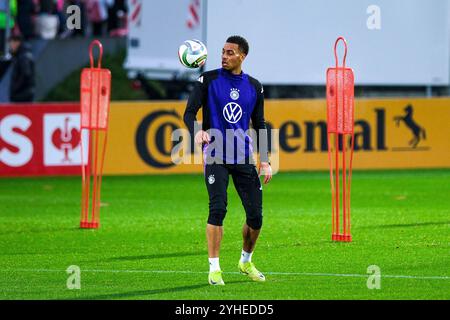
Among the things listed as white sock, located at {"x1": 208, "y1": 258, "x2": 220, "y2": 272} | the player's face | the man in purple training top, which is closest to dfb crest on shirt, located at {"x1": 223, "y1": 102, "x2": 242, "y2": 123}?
the man in purple training top

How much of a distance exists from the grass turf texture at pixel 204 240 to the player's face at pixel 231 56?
6.85 ft

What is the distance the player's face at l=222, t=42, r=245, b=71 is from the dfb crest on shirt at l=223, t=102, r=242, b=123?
1.16 feet

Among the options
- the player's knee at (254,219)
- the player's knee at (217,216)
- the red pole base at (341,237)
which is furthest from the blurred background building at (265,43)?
the player's knee at (217,216)

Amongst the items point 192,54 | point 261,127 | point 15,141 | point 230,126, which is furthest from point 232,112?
point 15,141

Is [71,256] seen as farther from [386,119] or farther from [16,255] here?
[386,119]

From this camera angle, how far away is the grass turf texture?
12.5 metres

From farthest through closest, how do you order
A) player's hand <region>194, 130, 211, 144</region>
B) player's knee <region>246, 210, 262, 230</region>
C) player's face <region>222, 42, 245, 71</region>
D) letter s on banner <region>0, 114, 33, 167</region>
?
letter s on banner <region>0, 114, 33, 167</region>, player's knee <region>246, 210, 262, 230</region>, player's face <region>222, 42, 245, 71</region>, player's hand <region>194, 130, 211, 144</region>

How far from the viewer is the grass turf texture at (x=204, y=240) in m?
12.5

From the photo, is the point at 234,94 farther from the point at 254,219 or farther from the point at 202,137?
the point at 254,219

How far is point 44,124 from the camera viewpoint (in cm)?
2653

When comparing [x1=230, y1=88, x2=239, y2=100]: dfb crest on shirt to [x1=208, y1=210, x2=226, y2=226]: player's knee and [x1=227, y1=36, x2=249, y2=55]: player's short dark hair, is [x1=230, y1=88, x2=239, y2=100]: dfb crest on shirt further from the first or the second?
[x1=208, y1=210, x2=226, y2=226]: player's knee

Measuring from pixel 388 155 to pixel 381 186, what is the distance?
Answer: 3.11m

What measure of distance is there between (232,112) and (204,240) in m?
4.33
